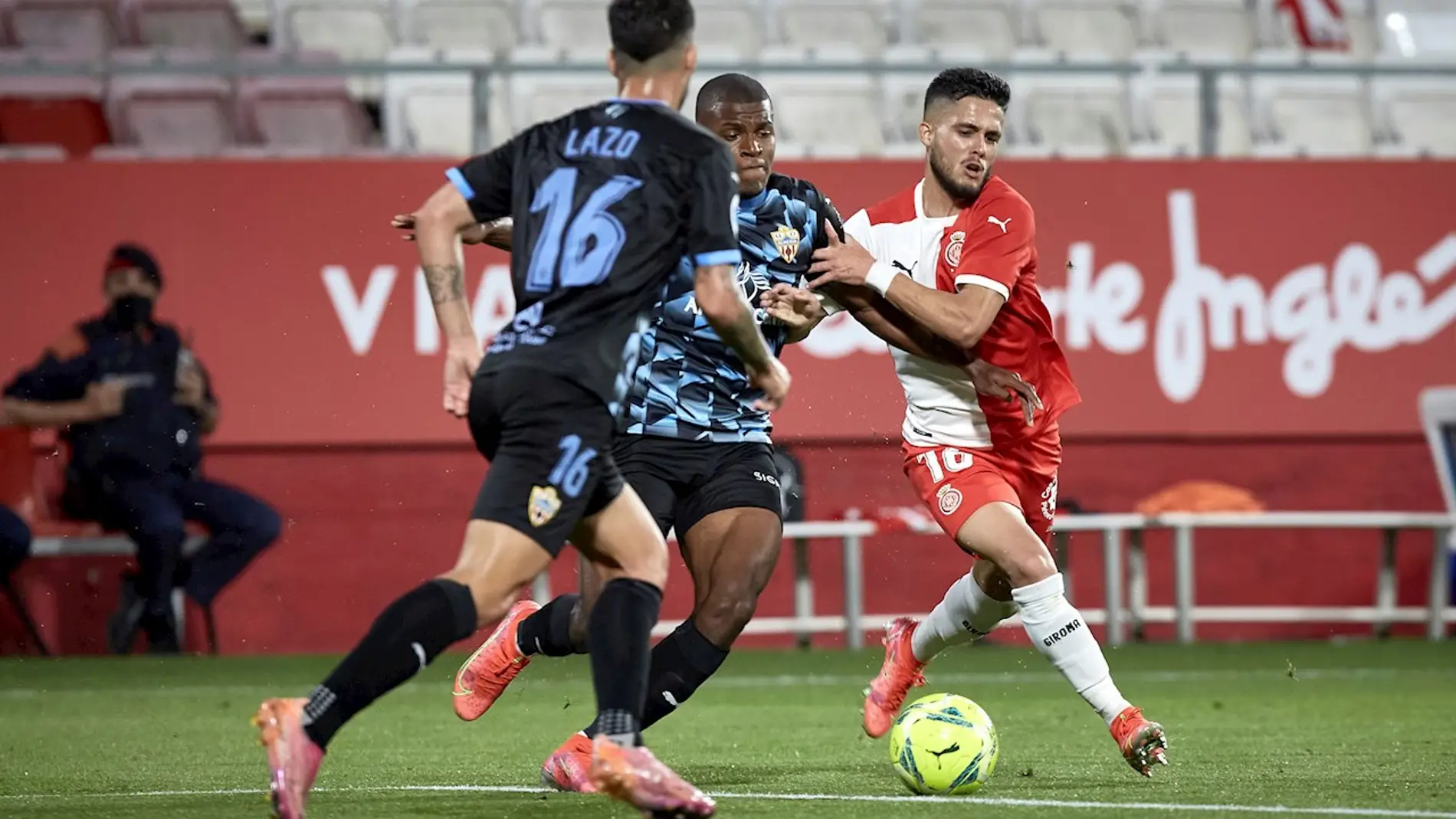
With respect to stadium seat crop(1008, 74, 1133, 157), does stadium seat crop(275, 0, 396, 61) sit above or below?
above

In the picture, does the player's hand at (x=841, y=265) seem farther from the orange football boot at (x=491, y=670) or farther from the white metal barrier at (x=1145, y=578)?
the white metal barrier at (x=1145, y=578)

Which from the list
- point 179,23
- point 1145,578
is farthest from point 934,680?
point 179,23

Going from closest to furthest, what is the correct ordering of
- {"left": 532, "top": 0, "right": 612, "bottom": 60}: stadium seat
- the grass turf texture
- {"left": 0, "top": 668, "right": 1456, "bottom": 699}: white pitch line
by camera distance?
the grass turf texture
{"left": 0, "top": 668, "right": 1456, "bottom": 699}: white pitch line
{"left": 532, "top": 0, "right": 612, "bottom": 60}: stadium seat

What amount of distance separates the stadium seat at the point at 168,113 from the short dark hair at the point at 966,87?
8045 millimetres

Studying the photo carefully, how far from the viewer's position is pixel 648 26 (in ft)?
15.9

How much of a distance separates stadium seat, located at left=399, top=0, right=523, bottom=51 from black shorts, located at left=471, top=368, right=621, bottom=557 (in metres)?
10.5

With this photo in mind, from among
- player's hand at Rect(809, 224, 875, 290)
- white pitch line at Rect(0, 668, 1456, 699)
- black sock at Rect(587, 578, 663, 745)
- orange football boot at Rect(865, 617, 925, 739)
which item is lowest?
white pitch line at Rect(0, 668, 1456, 699)

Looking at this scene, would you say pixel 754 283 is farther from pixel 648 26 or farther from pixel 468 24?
pixel 468 24

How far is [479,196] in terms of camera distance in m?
4.88

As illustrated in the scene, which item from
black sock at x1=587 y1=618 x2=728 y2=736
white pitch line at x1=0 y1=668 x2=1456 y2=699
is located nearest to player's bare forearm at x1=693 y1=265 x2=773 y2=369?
black sock at x1=587 y1=618 x2=728 y2=736

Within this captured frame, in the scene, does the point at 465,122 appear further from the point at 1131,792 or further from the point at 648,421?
the point at 1131,792

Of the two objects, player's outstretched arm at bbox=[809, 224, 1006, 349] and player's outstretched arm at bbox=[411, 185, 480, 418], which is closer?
player's outstretched arm at bbox=[411, 185, 480, 418]

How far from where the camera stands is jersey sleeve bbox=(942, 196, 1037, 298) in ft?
20.6

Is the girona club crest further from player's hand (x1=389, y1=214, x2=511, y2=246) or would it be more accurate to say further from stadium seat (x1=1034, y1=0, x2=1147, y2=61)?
stadium seat (x1=1034, y1=0, x2=1147, y2=61)
